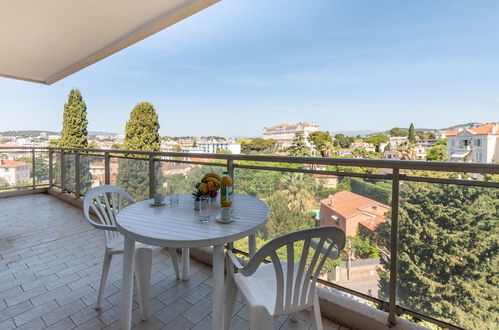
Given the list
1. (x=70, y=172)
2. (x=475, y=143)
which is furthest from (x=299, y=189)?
(x=475, y=143)

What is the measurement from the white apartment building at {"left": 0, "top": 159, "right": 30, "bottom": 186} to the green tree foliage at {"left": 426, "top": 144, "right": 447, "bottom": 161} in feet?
121

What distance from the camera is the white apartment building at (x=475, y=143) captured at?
28.3 metres

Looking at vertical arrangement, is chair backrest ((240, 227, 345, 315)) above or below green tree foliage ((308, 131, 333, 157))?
below

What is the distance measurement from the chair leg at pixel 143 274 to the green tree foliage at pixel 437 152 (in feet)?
122

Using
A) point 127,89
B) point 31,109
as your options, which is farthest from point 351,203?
point 127,89

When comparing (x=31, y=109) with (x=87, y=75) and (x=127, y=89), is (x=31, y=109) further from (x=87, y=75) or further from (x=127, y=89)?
(x=127, y=89)

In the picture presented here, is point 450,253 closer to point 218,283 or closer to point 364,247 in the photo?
point 364,247

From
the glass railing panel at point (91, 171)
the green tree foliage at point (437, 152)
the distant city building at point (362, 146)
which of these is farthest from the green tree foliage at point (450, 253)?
the green tree foliage at point (437, 152)

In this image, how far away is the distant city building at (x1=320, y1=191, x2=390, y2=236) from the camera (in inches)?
69.6

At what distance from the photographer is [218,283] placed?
1434mm

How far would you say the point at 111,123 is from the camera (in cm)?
3403

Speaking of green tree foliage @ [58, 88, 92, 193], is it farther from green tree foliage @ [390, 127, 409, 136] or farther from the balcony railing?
green tree foliage @ [390, 127, 409, 136]

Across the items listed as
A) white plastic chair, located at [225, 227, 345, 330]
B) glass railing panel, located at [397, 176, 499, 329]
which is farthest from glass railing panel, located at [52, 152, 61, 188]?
glass railing panel, located at [397, 176, 499, 329]

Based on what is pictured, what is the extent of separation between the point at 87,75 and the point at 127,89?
559 cm
